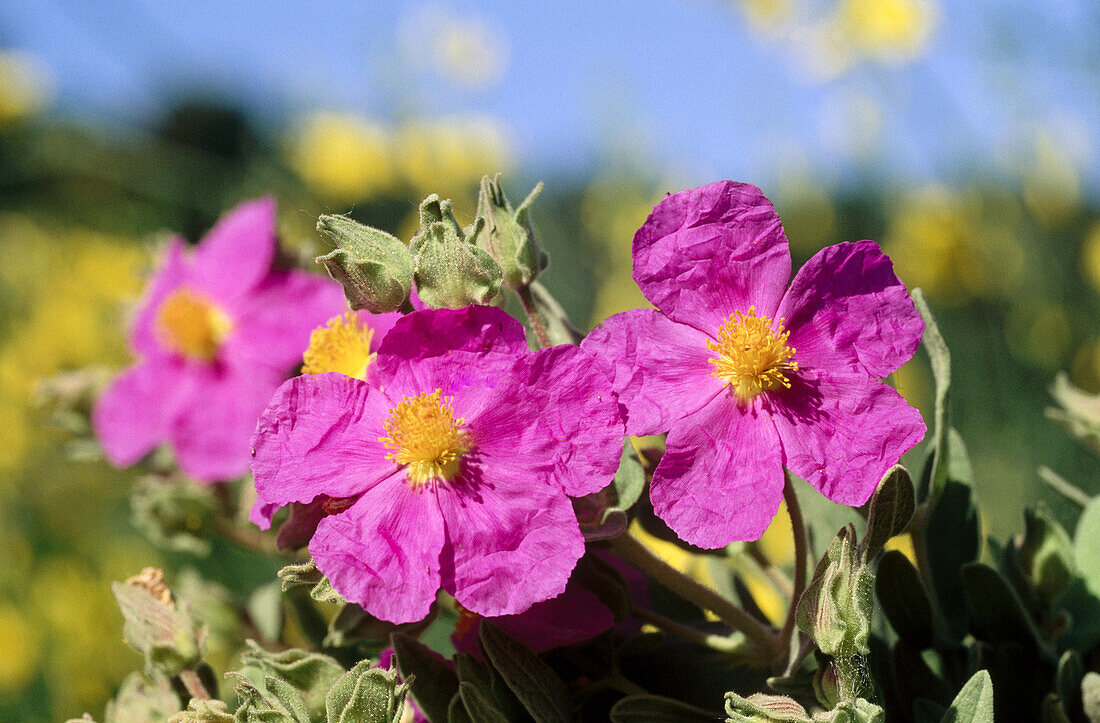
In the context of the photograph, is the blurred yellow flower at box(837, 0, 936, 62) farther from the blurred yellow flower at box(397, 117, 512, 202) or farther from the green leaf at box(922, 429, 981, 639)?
the green leaf at box(922, 429, 981, 639)

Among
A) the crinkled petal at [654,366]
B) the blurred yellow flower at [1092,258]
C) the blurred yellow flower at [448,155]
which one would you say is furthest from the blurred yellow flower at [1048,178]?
the crinkled petal at [654,366]

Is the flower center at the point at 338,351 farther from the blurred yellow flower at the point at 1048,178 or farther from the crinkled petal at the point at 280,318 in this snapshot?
the blurred yellow flower at the point at 1048,178

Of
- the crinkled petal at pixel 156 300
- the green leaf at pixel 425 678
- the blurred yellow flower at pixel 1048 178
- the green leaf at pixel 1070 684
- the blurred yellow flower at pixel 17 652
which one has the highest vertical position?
the crinkled petal at pixel 156 300

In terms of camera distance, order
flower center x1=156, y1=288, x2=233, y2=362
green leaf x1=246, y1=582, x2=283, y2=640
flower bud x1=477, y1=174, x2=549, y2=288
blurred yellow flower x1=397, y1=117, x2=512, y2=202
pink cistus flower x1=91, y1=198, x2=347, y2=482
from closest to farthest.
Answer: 1. flower bud x1=477, y1=174, x2=549, y2=288
2. green leaf x1=246, y1=582, x2=283, y2=640
3. pink cistus flower x1=91, y1=198, x2=347, y2=482
4. flower center x1=156, y1=288, x2=233, y2=362
5. blurred yellow flower x1=397, y1=117, x2=512, y2=202

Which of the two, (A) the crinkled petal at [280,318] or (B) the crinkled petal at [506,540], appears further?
(A) the crinkled petal at [280,318]

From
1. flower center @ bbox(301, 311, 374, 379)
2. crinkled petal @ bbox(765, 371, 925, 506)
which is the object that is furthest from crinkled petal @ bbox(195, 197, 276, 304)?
crinkled petal @ bbox(765, 371, 925, 506)

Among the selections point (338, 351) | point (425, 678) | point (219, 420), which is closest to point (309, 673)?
point (425, 678)
